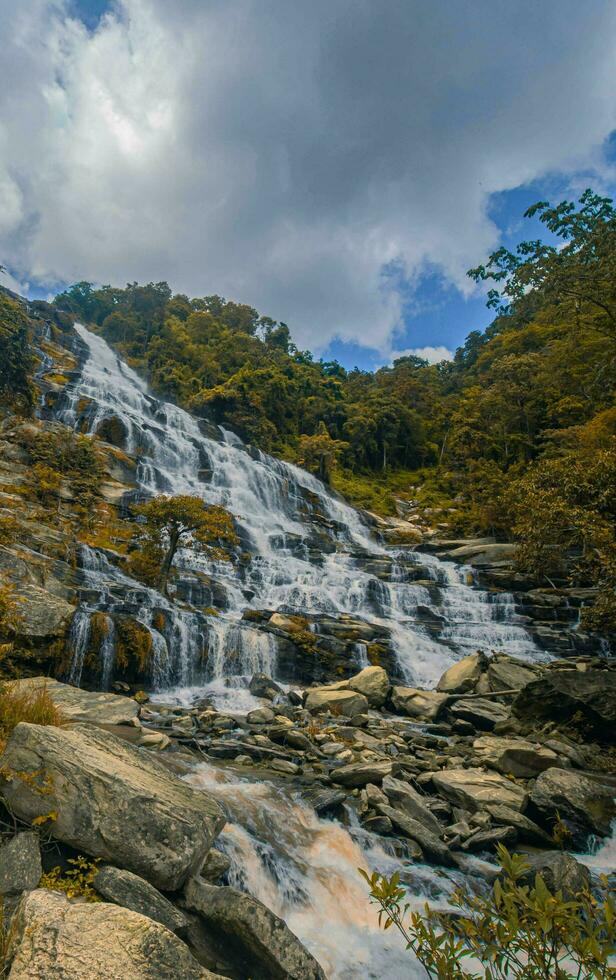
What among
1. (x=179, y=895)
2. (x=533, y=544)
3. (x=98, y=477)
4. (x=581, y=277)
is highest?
(x=581, y=277)

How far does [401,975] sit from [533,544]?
16440mm

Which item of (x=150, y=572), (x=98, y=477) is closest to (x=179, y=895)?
(x=150, y=572)

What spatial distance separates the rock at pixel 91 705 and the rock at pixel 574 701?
9724 millimetres

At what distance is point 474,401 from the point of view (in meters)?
54.9

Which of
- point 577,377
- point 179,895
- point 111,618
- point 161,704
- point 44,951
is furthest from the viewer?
point 577,377

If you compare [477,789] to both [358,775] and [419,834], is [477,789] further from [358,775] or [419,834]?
[358,775]

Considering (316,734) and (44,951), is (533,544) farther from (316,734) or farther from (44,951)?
(44,951)

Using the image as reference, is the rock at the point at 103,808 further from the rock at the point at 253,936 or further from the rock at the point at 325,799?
the rock at the point at 325,799

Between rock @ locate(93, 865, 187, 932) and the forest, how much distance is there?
12859mm

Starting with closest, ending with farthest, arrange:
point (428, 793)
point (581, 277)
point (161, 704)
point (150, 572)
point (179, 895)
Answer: point (179, 895)
point (428, 793)
point (161, 704)
point (581, 277)
point (150, 572)

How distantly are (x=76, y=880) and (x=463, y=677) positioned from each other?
14.6 meters

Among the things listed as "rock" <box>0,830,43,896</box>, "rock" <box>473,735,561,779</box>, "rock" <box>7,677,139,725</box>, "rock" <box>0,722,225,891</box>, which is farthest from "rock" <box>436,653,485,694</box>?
"rock" <box>0,830,43,896</box>

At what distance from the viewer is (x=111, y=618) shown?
14469 millimetres

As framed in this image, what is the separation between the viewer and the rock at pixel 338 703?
13.8 metres
